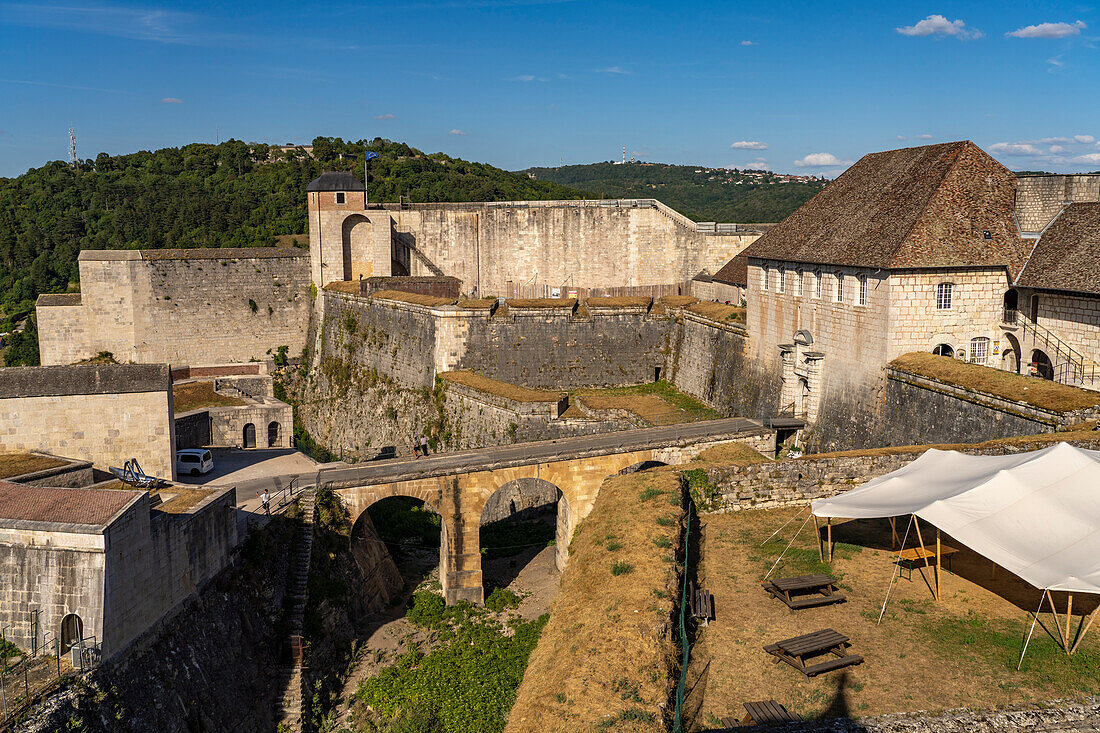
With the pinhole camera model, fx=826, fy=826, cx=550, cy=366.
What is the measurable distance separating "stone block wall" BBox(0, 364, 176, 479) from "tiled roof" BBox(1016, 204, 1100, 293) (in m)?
24.0

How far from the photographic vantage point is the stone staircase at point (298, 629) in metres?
18.8

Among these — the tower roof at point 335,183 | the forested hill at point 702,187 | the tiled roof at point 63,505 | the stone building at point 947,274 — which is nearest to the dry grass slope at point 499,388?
the stone building at point 947,274

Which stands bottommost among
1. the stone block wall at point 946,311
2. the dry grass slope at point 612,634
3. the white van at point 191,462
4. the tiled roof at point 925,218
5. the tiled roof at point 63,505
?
the white van at point 191,462

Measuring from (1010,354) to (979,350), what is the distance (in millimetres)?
1023

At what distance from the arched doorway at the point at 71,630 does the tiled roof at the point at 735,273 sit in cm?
2879

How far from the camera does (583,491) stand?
981 inches

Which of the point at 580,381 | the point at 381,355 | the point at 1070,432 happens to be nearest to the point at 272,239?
the point at 381,355

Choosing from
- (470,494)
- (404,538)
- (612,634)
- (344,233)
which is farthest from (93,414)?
(344,233)

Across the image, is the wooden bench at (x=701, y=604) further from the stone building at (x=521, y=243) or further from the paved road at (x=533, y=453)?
the stone building at (x=521, y=243)

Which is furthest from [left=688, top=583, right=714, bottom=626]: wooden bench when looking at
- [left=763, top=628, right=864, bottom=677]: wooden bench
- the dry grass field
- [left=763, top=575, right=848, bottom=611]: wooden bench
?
[left=763, top=628, right=864, bottom=677]: wooden bench

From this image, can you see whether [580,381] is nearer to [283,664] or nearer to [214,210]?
[283,664]

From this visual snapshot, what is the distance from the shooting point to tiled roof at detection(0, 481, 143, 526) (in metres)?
15.4

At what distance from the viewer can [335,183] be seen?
4362 cm

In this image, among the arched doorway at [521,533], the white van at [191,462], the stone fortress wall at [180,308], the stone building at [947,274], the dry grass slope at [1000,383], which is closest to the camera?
the dry grass slope at [1000,383]
